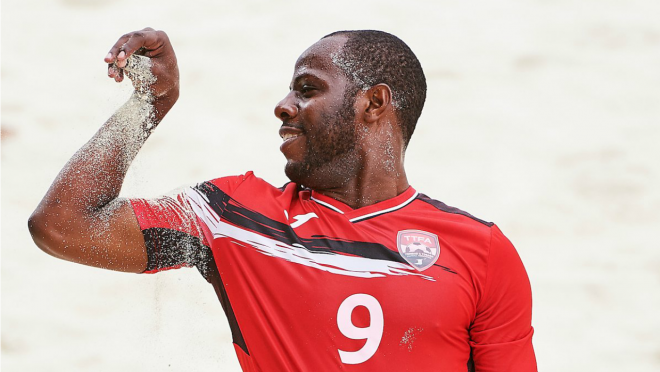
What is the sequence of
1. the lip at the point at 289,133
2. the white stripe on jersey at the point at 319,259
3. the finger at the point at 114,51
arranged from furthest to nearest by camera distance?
the lip at the point at 289,133 → the white stripe on jersey at the point at 319,259 → the finger at the point at 114,51

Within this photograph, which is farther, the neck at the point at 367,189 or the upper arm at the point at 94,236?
the neck at the point at 367,189

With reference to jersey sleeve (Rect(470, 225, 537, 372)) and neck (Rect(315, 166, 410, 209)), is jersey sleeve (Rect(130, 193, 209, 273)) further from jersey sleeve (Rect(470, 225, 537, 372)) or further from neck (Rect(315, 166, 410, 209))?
jersey sleeve (Rect(470, 225, 537, 372))

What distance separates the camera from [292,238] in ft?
5.50

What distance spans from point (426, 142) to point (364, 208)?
2.50 metres

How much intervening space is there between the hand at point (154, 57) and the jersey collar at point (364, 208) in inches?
13.9

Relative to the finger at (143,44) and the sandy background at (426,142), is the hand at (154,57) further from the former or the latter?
the sandy background at (426,142)

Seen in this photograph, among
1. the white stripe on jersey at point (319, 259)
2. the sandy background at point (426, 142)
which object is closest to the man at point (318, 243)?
the white stripe on jersey at point (319, 259)

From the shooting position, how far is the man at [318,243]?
5.26ft

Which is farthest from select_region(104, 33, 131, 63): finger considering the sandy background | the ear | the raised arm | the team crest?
the sandy background

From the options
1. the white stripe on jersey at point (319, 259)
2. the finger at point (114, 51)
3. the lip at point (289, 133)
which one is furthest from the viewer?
the lip at point (289, 133)

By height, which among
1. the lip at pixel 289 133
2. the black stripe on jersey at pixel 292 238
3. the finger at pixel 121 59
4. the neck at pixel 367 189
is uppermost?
the finger at pixel 121 59

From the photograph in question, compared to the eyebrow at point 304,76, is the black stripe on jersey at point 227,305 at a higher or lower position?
lower

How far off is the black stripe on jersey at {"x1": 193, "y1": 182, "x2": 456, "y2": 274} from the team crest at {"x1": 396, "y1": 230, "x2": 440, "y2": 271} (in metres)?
0.02

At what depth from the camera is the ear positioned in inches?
72.0
